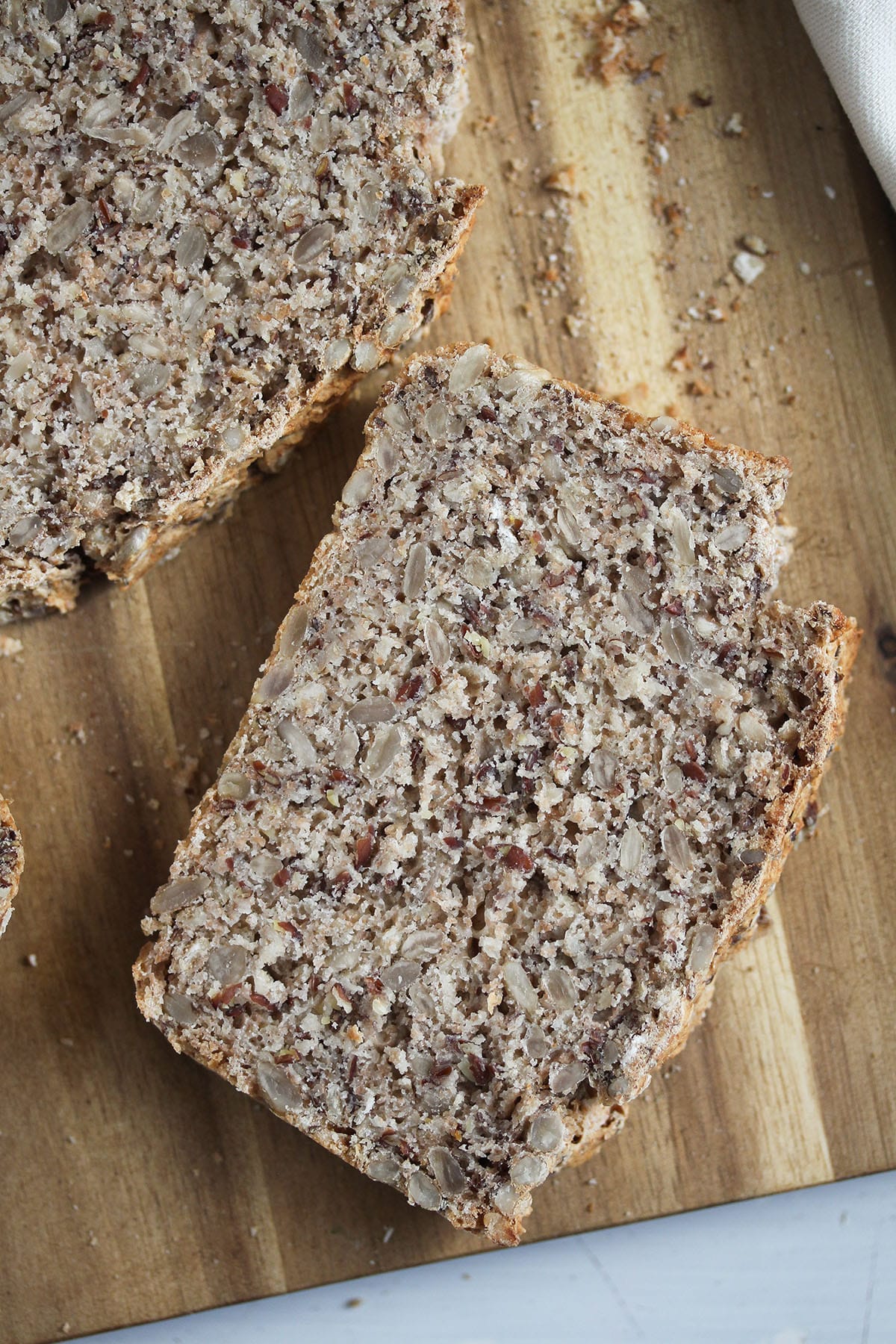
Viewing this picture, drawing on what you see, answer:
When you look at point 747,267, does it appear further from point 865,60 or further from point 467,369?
point 467,369

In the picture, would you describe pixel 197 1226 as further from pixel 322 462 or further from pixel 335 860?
pixel 322 462

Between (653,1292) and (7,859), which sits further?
(653,1292)

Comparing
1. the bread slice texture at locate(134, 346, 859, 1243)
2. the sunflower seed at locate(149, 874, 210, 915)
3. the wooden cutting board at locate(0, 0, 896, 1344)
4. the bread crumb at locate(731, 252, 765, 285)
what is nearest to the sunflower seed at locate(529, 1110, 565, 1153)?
the bread slice texture at locate(134, 346, 859, 1243)

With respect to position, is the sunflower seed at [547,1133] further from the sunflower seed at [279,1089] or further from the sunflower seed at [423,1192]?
the sunflower seed at [279,1089]

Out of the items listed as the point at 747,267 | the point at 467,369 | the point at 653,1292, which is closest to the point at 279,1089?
the point at 653,1292

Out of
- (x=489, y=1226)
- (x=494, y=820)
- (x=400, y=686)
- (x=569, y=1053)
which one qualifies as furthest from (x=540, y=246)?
(x=489, y=1226)

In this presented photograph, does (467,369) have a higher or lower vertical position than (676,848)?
higher
